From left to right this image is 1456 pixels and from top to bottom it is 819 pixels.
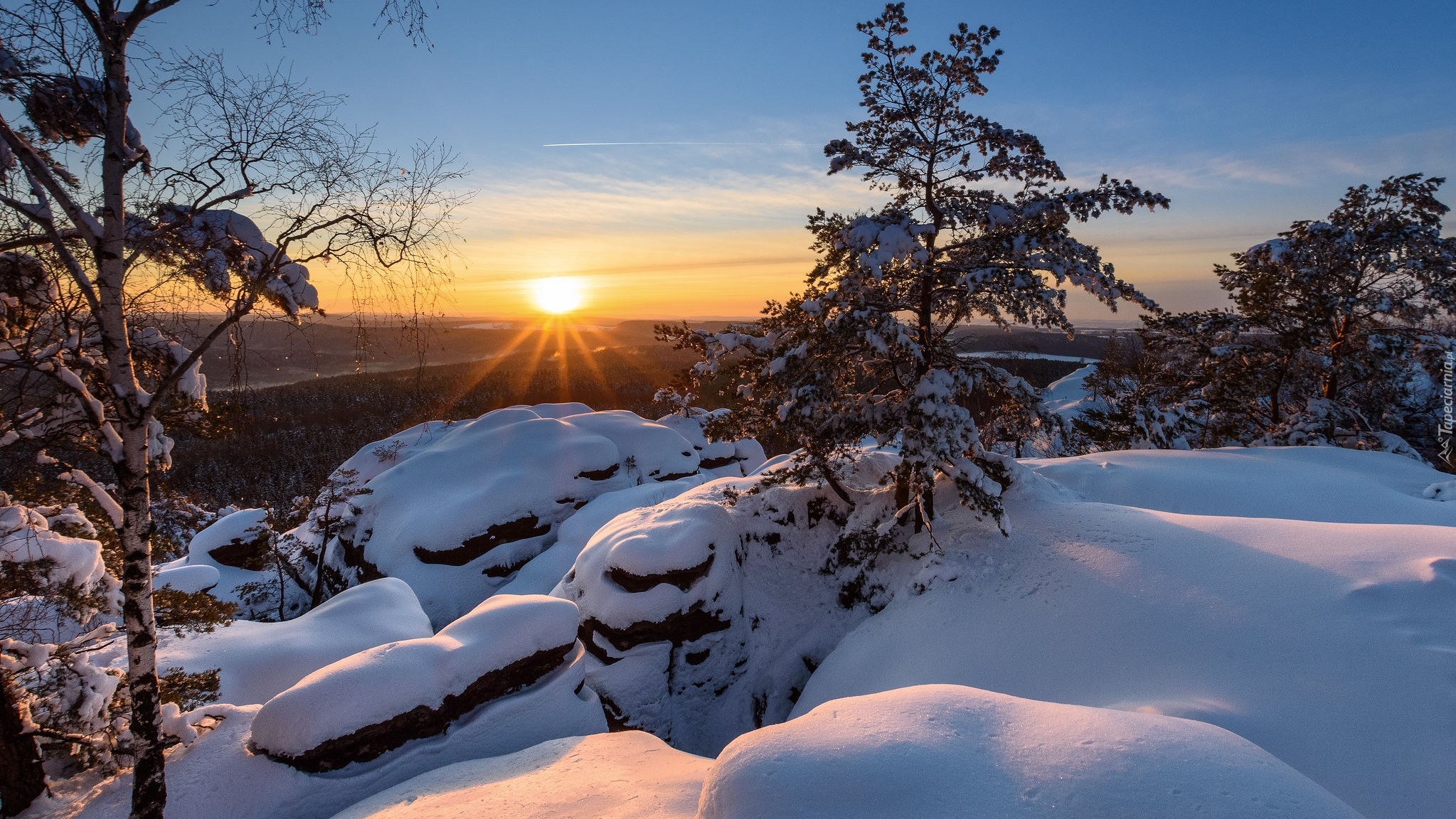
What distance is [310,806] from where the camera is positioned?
611 cm

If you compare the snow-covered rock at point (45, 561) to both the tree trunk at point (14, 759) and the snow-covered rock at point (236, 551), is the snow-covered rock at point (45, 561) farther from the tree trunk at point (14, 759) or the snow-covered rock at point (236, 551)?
the snow-covered rock at point (236, 551)

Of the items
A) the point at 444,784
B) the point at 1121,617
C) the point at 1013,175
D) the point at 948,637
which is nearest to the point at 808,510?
the point at 948,637

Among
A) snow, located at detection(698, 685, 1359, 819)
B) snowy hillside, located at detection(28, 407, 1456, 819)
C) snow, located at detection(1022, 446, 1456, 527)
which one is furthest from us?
snow, located at detection(1022, 446, 1456, 527)

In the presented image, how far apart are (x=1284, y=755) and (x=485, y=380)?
111483 millimetres

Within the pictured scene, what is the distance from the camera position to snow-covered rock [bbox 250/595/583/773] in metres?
6.29

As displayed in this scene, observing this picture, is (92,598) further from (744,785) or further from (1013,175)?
(1013,175)

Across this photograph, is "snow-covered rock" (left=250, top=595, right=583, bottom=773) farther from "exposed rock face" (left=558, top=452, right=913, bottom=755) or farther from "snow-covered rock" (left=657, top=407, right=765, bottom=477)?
"snow-covered rock" (left=657, top=407, right=765, bottom=477)

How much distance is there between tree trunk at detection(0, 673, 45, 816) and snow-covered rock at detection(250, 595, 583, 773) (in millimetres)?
1648

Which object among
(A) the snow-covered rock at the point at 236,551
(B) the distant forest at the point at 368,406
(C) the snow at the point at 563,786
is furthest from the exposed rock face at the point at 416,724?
(A) the snow-covered rock at the point at 236,551

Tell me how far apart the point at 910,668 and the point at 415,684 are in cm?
657

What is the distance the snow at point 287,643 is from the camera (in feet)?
26.2

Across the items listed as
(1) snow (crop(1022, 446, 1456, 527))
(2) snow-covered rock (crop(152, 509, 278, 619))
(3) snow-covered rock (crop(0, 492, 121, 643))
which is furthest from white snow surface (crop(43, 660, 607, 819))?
(2) snow-covered rock (crop(152, 509, 278, 619))

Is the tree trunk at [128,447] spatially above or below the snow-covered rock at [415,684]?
above

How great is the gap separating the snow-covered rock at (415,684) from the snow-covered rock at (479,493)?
9843 mm
